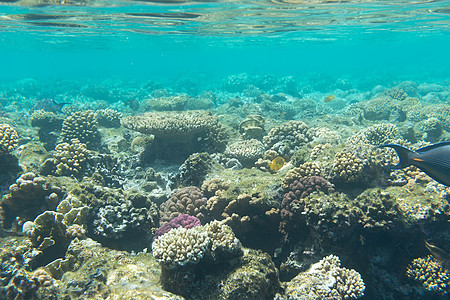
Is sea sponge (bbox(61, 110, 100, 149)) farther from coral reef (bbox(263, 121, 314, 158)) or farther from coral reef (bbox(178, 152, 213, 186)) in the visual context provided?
coral reef (bbox(263, 121, 314, 158))

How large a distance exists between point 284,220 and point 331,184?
4.84 ft

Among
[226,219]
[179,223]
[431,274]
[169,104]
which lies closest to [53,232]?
[179,223]

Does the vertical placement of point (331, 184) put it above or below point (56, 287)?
above

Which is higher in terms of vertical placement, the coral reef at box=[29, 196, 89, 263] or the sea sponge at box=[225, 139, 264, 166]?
the coral reef at box=[29, 196, 89, 263]

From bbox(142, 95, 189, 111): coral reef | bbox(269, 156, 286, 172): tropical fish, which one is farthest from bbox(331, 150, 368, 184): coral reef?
bbox(142, 95, 189, 111): coral reef

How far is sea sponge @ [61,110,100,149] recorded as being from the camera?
10.6 meters

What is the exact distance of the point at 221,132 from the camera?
32.5ft

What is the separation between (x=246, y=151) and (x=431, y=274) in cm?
575

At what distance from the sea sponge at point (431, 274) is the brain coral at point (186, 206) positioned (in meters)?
4.39

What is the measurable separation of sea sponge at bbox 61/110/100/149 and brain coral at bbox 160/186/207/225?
669 centimetres

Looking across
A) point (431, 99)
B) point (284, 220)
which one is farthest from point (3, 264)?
point (431, 99)

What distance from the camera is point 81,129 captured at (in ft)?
35.4

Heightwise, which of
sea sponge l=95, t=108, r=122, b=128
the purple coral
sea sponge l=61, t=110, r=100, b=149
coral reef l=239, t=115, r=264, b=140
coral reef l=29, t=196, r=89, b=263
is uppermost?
coral reef l=29, t=196, r=89, b=263

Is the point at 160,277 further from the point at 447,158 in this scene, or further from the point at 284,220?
the point at 447,158
